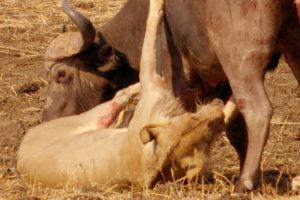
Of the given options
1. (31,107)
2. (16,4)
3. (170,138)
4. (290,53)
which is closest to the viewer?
(170,138)

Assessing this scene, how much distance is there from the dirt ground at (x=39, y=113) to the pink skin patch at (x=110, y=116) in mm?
751

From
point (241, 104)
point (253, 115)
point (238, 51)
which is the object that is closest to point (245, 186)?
point (253, 115)

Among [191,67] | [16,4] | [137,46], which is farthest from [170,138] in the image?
[16,4]

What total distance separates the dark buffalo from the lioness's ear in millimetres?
682

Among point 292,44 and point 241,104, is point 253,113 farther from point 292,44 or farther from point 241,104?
point 292,44

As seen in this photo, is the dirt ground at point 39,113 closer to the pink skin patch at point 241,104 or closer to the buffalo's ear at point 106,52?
the pink skin patch at point 241,104

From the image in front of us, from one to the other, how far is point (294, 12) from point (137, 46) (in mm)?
2715

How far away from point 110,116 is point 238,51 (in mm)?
1224

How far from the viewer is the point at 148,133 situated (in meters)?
7.58

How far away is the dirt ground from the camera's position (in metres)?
7.64

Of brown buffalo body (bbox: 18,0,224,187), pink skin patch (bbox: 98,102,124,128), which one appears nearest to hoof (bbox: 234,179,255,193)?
brown buffalo body (bbox: 18,0,224,187)

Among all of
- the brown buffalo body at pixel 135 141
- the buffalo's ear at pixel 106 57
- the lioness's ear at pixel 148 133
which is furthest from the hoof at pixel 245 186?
the buffalo's ear at pixel 106 57

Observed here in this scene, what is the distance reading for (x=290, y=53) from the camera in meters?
8.12

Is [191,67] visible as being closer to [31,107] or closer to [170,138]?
[170,138]
